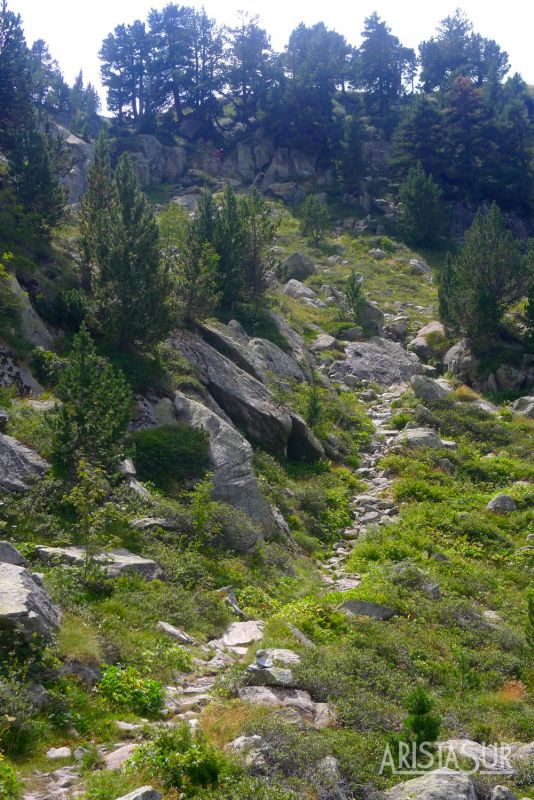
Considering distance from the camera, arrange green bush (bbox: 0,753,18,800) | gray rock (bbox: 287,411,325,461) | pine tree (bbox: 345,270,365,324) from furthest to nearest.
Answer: pine tree (bbox: 345,270,365,324) → gray rock (bbox: 287,411,325,461) → green bush (bbox: 0,753,18,800)

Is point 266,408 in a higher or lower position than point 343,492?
higher

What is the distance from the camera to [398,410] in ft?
83.9

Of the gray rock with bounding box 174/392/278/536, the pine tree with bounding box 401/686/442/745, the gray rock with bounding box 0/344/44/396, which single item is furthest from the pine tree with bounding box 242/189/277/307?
the pine tree with bounding box 401/686/442/745

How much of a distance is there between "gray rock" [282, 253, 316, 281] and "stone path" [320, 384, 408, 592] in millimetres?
16211

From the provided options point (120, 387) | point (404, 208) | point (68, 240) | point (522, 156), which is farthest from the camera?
point (522, 156)

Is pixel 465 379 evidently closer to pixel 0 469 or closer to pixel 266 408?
pixel 266 408

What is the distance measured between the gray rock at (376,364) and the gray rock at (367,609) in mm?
17859

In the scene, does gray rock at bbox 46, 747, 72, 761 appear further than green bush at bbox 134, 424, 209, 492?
No

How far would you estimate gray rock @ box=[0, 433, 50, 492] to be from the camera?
1168 centimetres

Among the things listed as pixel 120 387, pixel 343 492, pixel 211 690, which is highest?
pixel 120 387

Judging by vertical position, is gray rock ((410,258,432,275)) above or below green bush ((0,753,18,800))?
above

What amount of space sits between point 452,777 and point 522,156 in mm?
60358

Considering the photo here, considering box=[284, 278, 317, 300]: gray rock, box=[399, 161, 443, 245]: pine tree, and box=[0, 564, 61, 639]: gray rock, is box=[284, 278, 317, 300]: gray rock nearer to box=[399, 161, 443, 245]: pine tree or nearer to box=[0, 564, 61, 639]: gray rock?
box=[399, 161, 443, 245]: pine tree

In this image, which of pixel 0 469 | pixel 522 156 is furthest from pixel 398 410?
pixel 522 156
